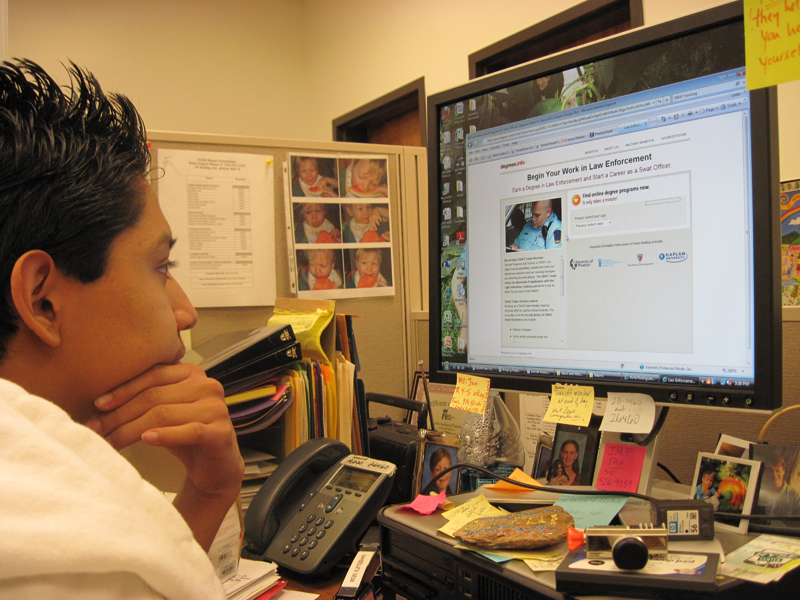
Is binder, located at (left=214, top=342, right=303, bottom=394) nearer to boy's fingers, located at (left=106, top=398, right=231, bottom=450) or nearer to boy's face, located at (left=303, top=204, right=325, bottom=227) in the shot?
boy's fingers, located at (left=106, top=398, right=231, bottom=450)

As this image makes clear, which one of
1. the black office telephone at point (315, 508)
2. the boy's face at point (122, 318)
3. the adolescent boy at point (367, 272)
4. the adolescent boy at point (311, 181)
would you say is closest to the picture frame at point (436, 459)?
the black office telephone at point (315, 508)

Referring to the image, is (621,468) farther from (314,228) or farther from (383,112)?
(383,112)

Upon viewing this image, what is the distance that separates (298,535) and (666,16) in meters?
1.95

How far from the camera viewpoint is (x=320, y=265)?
3.98 ft

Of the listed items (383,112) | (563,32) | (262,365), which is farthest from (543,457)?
(383,112)

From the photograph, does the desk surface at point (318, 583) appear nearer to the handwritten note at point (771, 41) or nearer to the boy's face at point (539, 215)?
the boy's face at point (539, 215)

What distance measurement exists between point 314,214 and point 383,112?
2.07 meters

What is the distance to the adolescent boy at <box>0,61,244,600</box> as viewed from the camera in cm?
32

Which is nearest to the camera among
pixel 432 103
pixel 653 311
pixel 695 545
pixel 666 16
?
pixel 695 545

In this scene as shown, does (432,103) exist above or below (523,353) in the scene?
above

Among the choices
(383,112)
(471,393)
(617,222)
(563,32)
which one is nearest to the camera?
(617,222)

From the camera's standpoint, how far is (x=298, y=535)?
74 centimetres

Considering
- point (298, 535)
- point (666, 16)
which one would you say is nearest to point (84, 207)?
point (298, 535)

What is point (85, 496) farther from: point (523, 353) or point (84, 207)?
point (523, 353)
